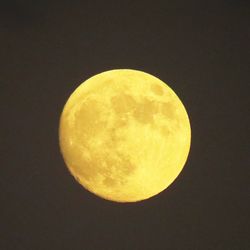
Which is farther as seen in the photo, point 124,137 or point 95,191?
point 95,191

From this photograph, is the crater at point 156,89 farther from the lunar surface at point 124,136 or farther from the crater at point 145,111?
the crater at point 145,111

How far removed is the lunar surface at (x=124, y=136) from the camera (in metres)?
4.89

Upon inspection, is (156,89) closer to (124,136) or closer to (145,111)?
(145,111)

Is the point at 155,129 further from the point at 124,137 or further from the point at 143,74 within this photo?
the point at 143,74

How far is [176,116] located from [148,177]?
68 centimetres

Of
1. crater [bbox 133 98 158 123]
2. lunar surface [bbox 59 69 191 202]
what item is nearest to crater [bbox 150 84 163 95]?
lunar surface [bbox 59 69 191 202]

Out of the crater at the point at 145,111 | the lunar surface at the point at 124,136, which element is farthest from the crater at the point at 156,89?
the crater at the point at 145,111

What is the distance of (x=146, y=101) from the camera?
5.04 meters

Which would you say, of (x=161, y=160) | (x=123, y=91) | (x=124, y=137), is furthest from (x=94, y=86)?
(x=161, y=160)

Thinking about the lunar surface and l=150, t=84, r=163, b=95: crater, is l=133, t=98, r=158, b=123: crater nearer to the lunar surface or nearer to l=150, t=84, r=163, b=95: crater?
the lunar surface

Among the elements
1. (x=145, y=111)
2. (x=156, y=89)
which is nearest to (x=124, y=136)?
(x=145, y=111)

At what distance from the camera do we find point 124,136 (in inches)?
192

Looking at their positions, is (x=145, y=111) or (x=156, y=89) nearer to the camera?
(x=145, y=111)

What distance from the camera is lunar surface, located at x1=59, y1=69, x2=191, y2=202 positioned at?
16.0 ft
